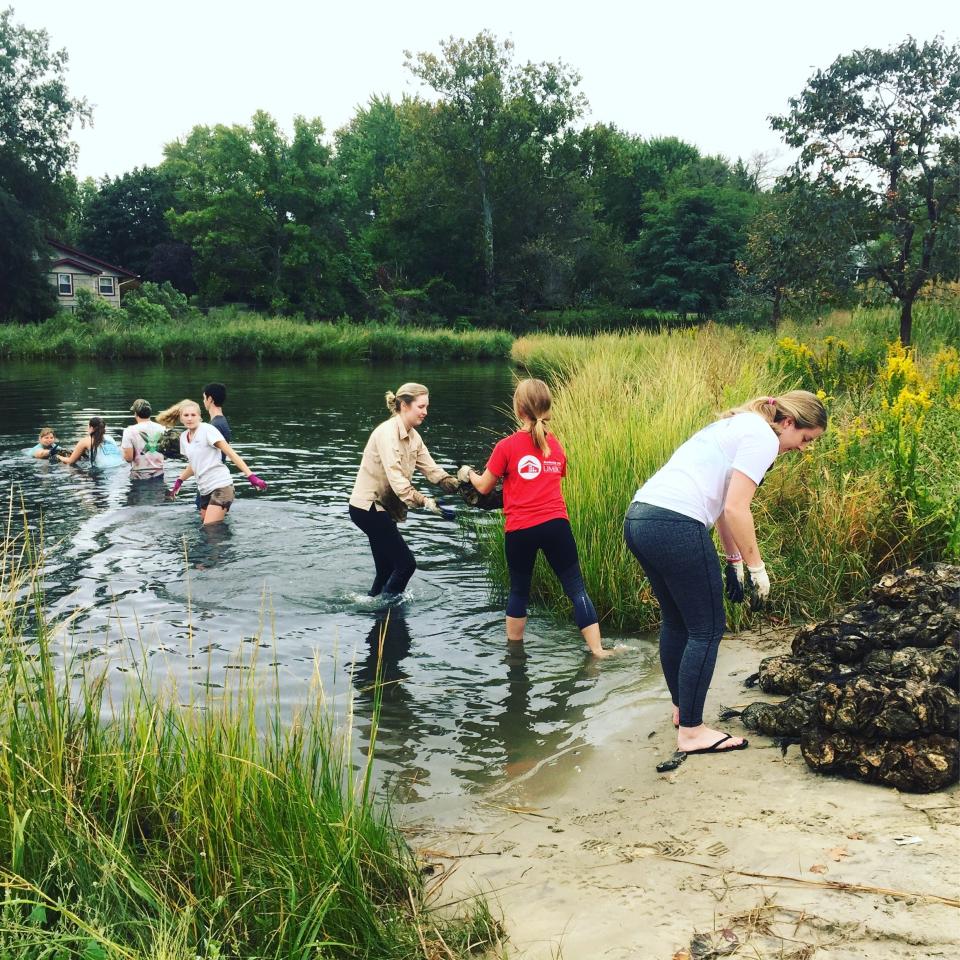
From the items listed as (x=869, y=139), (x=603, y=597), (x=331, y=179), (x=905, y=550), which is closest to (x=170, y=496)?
(x=603, y=597)

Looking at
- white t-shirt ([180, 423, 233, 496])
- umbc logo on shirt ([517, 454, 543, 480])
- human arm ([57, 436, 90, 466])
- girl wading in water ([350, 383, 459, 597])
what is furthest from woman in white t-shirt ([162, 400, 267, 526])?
umbc logo on shirt ([517, 454, 543, 480])

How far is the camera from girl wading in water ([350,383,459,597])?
7.74 meters

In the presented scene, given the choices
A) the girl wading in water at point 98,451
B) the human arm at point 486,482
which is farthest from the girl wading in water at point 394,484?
the girl wading in water at point 98,451

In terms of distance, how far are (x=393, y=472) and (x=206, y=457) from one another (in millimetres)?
4382

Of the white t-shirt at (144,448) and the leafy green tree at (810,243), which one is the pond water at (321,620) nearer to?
the white t-shirt at (144,448)

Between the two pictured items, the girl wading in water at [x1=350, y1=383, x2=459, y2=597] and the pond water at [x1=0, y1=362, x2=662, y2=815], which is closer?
the pond water at [x1=0, y1=362, x2=662, y2=815]

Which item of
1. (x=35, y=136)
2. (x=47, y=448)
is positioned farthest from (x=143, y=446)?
(x=35, y=136)

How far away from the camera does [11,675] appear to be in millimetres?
3951

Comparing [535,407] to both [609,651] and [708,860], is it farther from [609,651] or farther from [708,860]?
[708,860]

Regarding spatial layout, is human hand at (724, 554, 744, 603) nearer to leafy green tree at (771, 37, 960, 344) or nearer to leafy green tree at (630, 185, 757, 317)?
leafy green tree at (771, 37, 960, 344)

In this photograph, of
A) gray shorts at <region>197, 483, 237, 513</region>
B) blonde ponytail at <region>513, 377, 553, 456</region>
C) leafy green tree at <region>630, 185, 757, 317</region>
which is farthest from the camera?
leafy green tree at <region>630, 185, 757, 317</region>

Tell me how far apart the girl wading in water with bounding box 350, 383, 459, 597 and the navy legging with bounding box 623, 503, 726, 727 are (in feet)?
9.77

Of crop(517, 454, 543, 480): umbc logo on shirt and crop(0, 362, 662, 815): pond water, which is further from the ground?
crop(517, 454, 543, 480): umbc logo on shirt

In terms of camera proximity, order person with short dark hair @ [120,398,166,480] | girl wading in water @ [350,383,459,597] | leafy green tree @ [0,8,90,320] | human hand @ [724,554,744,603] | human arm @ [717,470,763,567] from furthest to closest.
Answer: leafy green tree @ [0,8,90,320] < person with short dark hair @ [120,398,166,480] < girl wading in water @ [350,383,459,597] < human hand @ [724,554,744,603] < human arm @ [717,470,763,567]
